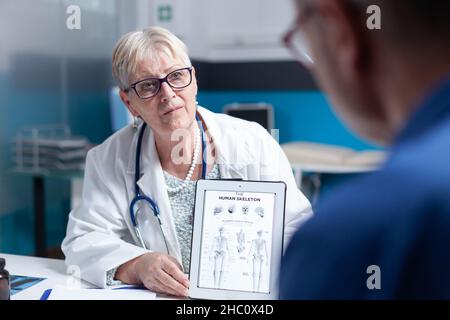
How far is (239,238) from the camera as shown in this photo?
83 centimetres

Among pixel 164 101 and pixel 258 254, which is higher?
pixel 164 101

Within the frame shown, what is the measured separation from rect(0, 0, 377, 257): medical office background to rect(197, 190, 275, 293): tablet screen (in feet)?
2.48

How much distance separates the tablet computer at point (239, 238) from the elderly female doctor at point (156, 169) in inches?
2.5

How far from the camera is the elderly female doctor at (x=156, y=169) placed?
35.8 inches

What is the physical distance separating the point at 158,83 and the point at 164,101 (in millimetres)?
31

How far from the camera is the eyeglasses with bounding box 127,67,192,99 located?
91 centimetres

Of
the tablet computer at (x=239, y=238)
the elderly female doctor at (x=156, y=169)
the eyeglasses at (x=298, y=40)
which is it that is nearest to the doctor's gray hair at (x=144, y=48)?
the elderly female doctor at (x=156, y=169)

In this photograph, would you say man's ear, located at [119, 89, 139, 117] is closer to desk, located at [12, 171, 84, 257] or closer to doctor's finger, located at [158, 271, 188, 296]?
doctor's finger, located at [158, 271, 188, 296]

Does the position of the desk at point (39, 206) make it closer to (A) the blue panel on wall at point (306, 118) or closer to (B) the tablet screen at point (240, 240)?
(A) the blue panel on wall at point (306, 118)

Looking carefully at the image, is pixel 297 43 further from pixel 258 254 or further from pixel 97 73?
pixel 97 73

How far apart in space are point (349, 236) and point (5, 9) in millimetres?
1823

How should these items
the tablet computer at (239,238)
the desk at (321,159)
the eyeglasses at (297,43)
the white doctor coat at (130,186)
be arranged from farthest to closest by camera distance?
1. the desk at (321,159)
2. the white doctor coat at (130,186)
3. the tablet computer at (239,238)
4. the eyeglasses at (297,43)

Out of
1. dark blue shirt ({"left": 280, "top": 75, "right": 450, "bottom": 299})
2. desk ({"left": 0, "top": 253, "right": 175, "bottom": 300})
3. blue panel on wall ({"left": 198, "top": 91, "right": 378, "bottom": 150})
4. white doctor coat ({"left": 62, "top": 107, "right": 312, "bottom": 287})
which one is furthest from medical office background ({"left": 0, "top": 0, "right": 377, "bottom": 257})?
dark blue shirt ({"left": 280, "top": 75, "right": 450, "bottom": 299})

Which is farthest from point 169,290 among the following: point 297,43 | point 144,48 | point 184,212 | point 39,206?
point 39,206
